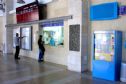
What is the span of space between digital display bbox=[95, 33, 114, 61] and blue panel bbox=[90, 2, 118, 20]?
2.60 feet

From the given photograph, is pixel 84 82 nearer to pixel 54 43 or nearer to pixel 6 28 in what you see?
pixel 54 43

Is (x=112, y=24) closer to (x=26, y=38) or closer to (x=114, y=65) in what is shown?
(x=114, y=65)

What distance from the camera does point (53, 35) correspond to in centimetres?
1023

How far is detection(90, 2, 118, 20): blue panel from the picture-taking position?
657 centimetres

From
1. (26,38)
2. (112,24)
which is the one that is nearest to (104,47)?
(112,24)

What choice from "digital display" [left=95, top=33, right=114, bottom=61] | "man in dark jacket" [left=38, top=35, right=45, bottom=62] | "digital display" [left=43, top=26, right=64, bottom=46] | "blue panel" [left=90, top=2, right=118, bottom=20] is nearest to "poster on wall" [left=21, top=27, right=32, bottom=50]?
"digital display" [left=43, top=26, right=64, bottom=46]

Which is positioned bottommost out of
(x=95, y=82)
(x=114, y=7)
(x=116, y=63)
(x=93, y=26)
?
(x=95, y=82)

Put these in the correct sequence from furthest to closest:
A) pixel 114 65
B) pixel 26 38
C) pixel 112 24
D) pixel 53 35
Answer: pixel 26 38, pixel 53 35, pixel 112 24, pixel 114 65

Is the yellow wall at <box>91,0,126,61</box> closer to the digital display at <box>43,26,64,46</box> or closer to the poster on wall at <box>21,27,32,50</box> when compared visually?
the digital display at <box>43,26,64,46</box>

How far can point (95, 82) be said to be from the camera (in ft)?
19.9

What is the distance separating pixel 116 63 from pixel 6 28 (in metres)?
11.1

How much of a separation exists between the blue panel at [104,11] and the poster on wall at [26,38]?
18.9ft

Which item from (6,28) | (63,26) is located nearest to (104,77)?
(63,26)

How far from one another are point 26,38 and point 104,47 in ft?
24.2
